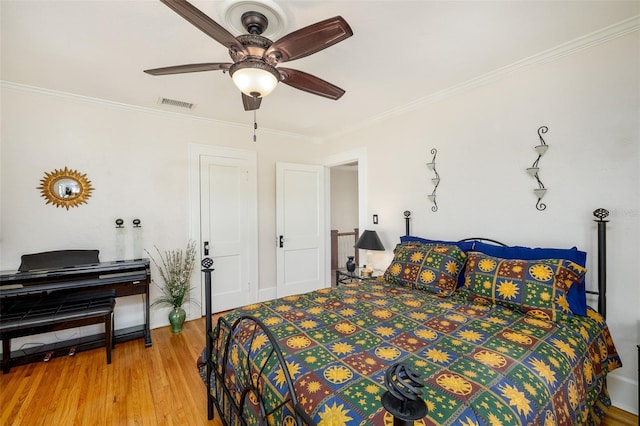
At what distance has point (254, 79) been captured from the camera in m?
1.59

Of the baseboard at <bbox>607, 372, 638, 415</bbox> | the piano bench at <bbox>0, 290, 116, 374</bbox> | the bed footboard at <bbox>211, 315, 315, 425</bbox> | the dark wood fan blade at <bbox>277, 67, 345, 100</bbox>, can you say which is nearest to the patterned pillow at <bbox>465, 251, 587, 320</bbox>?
the baseboard at <bbox>607, 372, 638, 415</bbox>

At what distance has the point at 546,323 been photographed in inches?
64.7

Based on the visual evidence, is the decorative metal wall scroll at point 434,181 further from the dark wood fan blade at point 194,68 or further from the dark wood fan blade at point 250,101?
the dark wood fan blade at point 194,68

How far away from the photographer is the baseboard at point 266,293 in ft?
13.5

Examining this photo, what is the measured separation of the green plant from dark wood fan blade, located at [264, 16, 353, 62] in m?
2.81

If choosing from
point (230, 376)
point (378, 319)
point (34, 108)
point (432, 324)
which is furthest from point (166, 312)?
point (432, 324)

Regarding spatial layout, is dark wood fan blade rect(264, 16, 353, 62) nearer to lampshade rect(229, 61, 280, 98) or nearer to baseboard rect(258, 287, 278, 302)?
lampshade rect(229, 61, 280, 98)

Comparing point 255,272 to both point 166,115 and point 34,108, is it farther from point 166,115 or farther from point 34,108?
point 34,108

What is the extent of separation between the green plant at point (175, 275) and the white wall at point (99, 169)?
0.11m

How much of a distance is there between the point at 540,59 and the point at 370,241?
2.26 metres

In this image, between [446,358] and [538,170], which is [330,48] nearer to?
[538,170]

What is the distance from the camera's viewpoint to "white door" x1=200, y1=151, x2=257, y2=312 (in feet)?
12.1

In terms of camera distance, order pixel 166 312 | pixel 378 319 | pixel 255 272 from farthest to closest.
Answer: pixel 255 272
pixel 166 312
pixel 378 319

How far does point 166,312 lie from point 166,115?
8.10 feet
